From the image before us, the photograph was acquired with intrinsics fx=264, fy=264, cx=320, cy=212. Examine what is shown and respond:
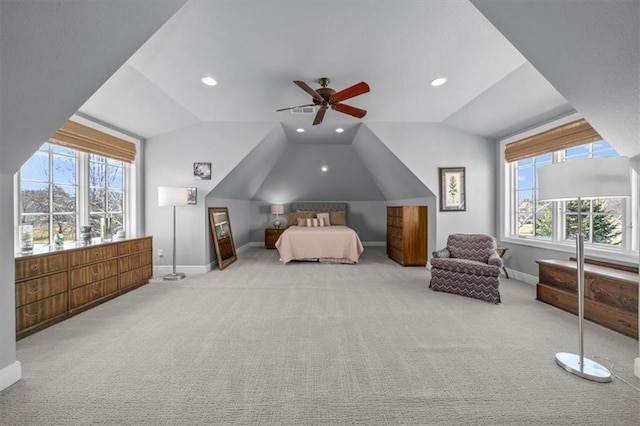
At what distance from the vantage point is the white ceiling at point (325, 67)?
2113mm

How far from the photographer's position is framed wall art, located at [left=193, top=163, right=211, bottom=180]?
4523 millimetres

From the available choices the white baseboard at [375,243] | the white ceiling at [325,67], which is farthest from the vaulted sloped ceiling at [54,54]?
the white baseboard at [375,243]

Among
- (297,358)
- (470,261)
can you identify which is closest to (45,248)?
(297,358)

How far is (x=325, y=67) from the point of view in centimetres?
282

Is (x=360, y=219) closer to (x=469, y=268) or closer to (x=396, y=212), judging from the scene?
(x=396, y=212)

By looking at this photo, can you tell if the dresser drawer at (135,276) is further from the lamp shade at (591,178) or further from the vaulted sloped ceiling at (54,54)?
the lamp shade at (591,178)

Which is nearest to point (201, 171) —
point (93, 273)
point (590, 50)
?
point (93, 273)

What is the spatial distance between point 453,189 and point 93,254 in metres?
5.29

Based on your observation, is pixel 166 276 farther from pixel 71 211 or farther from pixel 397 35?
pixel 397 35

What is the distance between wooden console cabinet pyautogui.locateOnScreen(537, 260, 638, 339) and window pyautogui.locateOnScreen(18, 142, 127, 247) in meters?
5.68

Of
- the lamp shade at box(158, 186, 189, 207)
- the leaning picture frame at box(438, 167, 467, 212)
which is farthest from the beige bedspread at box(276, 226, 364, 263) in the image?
the lamp shade at box(158, 186, 189, 207)

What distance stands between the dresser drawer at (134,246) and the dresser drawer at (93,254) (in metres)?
0.10

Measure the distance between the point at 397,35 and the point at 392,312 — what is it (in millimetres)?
2683

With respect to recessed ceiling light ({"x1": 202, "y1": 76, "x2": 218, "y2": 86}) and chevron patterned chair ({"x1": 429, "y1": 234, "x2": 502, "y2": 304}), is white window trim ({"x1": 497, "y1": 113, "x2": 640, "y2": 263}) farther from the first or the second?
recessed ceiling light ({"x1": 202, "y1": 76, "x2": 218, "y2": 86})
